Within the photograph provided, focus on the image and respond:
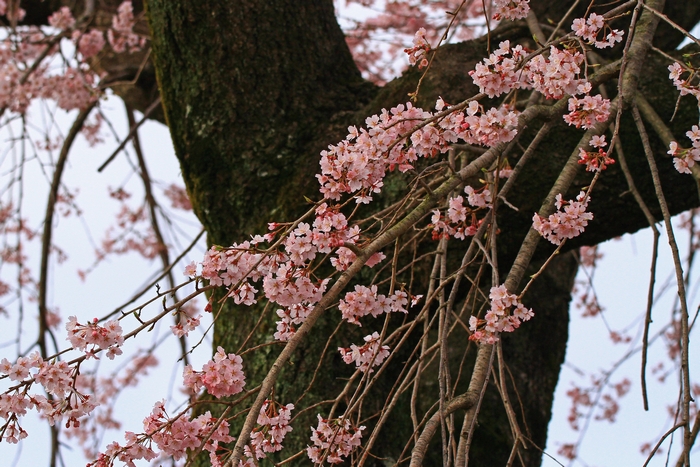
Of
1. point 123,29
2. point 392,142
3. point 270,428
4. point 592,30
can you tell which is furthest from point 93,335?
point 123,29

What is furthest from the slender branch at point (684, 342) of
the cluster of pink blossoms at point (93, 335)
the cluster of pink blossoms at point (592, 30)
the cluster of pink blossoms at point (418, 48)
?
the cluster of pink blossoms at point (93, 335)

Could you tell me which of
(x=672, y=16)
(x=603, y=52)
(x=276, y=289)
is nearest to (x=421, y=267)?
(x=276, y=289)

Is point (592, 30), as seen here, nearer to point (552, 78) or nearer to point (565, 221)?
point (552, 78)

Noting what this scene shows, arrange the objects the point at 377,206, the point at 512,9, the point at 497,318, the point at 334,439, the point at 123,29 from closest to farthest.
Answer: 1. the point at 497,318
2. the point at 334,439
3. the point at 512,9
4. the point at 377,206
5. the point at 123,29

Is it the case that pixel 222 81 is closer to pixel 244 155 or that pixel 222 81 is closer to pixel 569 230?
pixel 244 155

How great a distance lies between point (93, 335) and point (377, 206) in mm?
926

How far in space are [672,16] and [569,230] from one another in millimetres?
1772

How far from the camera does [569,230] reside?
1.18 meters

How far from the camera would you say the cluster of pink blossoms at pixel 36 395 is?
3.39ft

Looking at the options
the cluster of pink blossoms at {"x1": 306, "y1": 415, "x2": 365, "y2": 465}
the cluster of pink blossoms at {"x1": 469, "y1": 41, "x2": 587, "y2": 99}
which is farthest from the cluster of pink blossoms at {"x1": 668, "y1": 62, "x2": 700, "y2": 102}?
the cluster of pink blossoms at {"x1": 306, "y1": 415, "x2": 365, "y2": 465}

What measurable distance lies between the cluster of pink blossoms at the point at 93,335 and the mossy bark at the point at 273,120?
71cm

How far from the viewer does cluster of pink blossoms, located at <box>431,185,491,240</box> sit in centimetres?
133

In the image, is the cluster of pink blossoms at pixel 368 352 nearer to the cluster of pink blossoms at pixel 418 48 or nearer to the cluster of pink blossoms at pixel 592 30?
the cluster of pink blossoms at pixel 418 48

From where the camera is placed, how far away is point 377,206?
1815 millimetres
